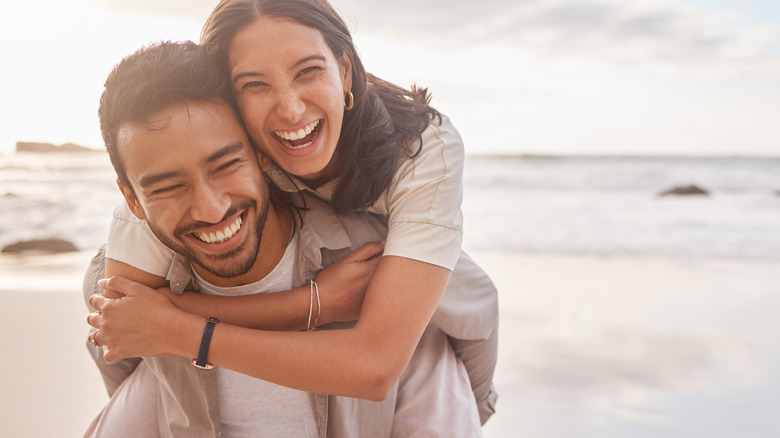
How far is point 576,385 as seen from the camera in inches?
153

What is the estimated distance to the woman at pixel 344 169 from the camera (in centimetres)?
184

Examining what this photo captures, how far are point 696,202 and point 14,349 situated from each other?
11.9 m

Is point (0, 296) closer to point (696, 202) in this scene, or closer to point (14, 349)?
point (14, 349)

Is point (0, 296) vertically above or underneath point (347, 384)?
underneath

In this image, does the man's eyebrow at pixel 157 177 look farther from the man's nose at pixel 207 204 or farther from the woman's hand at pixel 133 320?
the woman's hand at pixel 133 320

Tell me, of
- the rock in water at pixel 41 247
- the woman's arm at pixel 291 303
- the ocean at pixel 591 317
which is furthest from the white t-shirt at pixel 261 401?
the rock in water at pixel 41 247

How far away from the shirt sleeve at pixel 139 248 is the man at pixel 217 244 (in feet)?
0.07

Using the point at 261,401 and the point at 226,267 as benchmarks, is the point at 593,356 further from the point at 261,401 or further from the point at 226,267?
the point at 226,267

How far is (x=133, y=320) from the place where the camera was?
1.92m

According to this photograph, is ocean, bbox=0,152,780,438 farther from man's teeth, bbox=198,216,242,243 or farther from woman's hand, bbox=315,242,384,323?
man's teeth, bbox=198,216,242,243

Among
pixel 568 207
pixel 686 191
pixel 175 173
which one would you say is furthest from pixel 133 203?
pixel 686 191

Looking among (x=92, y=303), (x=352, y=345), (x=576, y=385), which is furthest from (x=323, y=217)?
(x=576, y=385)

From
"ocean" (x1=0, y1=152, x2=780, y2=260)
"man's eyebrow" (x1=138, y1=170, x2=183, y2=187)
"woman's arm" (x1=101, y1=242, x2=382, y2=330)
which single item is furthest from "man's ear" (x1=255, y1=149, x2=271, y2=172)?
"ocean" (x1=0, y1=152, x2=780, y2=260)

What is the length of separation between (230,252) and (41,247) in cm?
639
